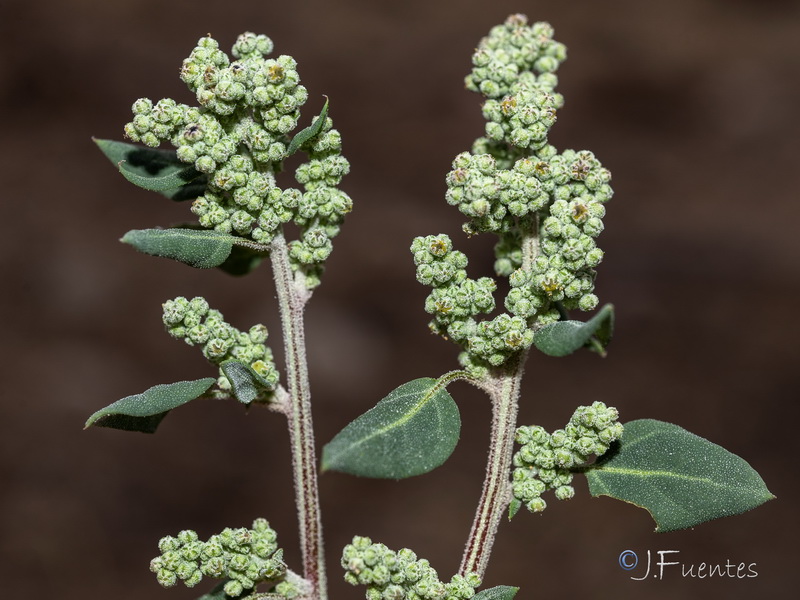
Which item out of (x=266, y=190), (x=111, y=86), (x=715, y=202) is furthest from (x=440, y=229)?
(x=266, y=190)

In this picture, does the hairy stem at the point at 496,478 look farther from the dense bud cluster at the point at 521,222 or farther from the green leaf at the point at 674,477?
the green leaf at the point at 674,477

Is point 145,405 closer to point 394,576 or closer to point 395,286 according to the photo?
point 394,576

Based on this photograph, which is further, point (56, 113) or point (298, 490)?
point (56, 113)

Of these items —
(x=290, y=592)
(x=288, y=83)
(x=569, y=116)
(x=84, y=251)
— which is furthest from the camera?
(x=569, y=116)

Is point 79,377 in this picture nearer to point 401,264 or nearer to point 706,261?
point 401,264

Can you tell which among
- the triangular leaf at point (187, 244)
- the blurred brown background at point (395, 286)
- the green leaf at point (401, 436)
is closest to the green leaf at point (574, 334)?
the green leaf at point (401, 436)

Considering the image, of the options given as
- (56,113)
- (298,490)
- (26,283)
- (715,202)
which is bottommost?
(298,490)

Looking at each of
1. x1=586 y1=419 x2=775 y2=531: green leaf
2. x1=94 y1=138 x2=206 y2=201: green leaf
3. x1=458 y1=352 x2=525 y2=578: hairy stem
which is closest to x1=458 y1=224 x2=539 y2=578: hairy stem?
x1=458 y1=352 x2=525 y2=578: hairy stem

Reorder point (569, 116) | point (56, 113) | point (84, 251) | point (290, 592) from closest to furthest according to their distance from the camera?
point (290, 592) < point (84, 251) < point (56, 113) < point (569, 116)
